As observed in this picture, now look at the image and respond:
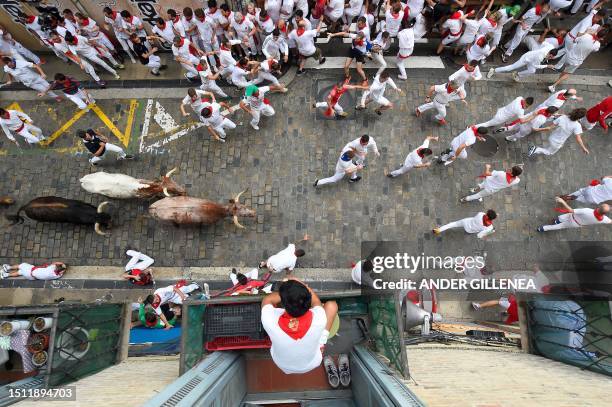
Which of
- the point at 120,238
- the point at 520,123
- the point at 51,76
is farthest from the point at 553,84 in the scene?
the point at 51,76

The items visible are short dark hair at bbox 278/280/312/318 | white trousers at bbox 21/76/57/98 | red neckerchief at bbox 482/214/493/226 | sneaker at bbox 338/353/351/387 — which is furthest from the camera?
white trousers at bbox 21/76/57/98

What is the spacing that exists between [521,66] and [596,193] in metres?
4.62

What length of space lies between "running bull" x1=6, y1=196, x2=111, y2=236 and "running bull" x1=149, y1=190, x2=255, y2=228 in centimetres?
169

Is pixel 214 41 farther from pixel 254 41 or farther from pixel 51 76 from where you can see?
pixel 51 76

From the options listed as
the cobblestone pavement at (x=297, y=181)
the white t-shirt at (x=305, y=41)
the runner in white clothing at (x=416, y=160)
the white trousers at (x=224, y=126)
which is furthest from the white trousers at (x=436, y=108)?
the white trousers at (x=224, y=126)

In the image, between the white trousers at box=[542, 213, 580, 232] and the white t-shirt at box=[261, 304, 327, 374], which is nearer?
the white t-shirt at box=[261, 304, 327, 374]

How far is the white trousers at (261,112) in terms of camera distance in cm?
1041

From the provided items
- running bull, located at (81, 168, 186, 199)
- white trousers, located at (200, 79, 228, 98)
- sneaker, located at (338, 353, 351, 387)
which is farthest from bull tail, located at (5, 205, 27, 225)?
sneaker, located at (338, 353, 351, 387)

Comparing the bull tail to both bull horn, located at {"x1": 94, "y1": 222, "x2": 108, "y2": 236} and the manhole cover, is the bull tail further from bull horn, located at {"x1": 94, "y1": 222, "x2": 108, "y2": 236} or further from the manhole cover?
the manhole cover

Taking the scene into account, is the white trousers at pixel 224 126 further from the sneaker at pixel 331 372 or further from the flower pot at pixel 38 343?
the sneaker at pixel 331 372

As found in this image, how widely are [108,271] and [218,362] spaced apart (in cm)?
576

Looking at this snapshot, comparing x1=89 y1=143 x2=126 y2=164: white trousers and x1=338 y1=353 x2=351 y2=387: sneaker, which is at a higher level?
x1=89 y1=143 x2=126 y2=164: white trousers

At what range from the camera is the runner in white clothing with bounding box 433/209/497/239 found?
Result: 8727 mm

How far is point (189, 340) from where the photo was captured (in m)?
5.95
